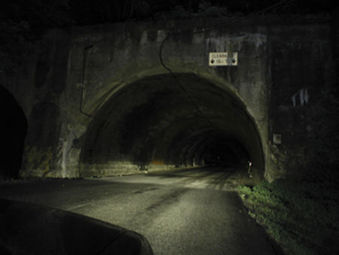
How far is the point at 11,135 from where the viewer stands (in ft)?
40.3

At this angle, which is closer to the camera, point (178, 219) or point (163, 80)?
point (178, 219)

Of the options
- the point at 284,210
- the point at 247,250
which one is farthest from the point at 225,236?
the point at 284,210

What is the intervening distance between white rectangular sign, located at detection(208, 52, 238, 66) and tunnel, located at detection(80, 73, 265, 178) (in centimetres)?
87

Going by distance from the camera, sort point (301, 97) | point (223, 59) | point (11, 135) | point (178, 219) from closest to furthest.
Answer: point (178, 219) < point (301, 97) < point (223, 59) < point (11, 135)

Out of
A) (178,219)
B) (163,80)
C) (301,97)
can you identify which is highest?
(163,80)

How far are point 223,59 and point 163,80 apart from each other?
2971 millimetres

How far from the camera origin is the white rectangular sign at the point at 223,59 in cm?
864

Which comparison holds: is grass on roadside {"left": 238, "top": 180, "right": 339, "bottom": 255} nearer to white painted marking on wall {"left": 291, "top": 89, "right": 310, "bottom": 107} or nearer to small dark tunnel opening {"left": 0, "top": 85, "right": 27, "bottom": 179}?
white painted marking on wall {"left": 291, "top": 89, "right": 310, "bottom": 107}

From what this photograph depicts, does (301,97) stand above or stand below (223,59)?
below

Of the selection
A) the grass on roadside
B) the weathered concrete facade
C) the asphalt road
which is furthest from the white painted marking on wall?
the asphalt road

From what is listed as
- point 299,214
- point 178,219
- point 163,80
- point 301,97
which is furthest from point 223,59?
point 178,219

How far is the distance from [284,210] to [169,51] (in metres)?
7.21

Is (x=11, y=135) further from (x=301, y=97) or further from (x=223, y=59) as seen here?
(x=301, y=97)

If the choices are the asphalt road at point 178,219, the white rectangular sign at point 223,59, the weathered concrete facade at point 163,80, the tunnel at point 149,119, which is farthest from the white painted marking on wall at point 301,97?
the asphalt road at point 178,219
